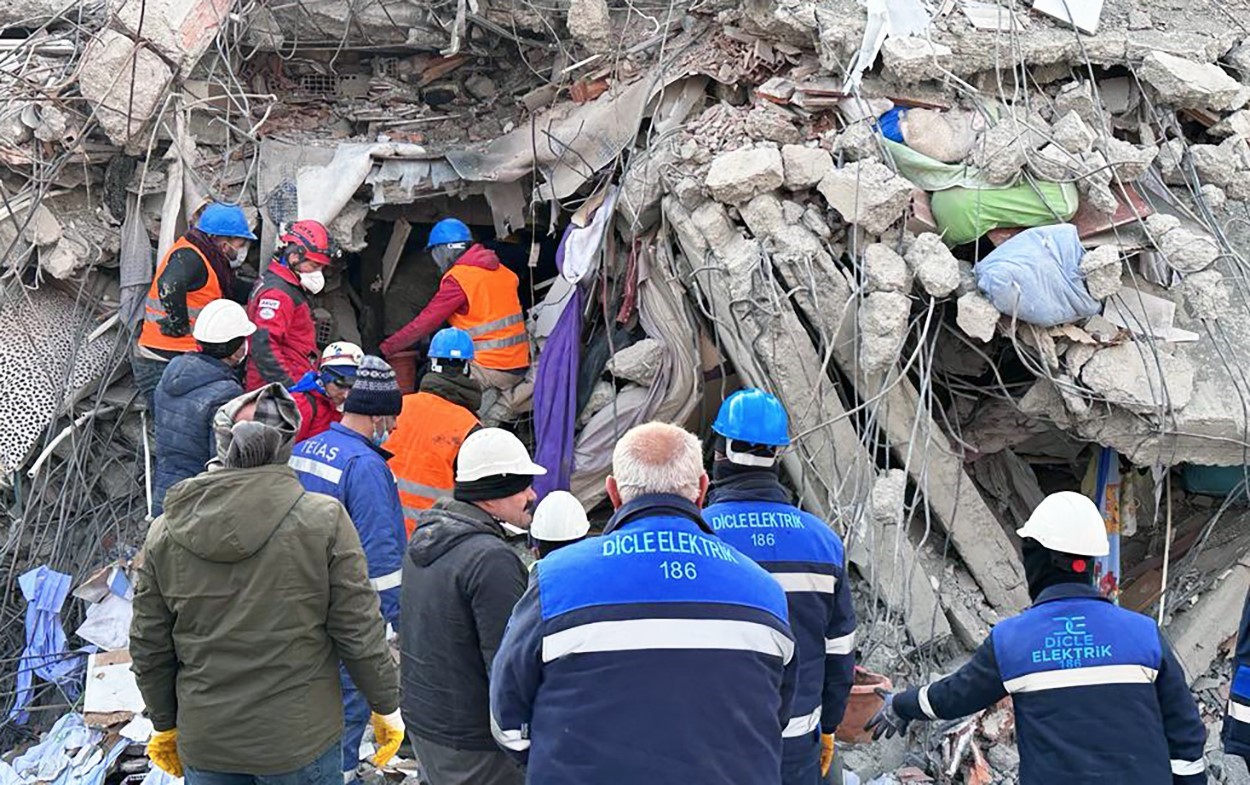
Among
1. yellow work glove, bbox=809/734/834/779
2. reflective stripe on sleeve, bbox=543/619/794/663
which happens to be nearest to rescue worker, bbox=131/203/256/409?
yellow work glove, bbox=809/734/834/779

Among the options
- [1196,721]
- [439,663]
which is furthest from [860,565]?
[439,663]

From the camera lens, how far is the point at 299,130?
25.1 feet

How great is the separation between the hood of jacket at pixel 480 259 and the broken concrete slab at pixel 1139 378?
311 cm

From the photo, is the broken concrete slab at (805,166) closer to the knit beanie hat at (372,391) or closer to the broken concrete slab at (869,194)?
the broken concrete slab at (869,194)

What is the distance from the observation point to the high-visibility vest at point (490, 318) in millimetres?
6699

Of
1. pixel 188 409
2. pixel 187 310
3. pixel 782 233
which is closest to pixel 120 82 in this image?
pixel 187 310

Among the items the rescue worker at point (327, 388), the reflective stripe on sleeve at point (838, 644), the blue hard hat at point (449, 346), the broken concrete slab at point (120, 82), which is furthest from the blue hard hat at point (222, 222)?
the reflective stripe on sleeve at point (838, 644)

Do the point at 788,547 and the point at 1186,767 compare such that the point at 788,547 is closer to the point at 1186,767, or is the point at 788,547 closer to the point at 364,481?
the point at 1186,767

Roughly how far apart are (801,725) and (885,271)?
7.82 ft

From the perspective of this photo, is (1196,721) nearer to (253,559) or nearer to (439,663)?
(439,663)

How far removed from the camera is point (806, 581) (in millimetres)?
3631

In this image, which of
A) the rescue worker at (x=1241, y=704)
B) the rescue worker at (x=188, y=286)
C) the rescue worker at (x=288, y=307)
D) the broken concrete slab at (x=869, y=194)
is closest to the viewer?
the rescue worker at (x=1241, y=704)

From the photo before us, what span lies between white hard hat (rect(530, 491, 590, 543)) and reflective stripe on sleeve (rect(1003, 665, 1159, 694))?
6.68 feet

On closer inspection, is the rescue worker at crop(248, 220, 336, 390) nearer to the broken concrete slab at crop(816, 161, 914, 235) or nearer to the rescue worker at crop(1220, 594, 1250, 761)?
the broken concrete slab at crop(816, 161, 914, 235)
